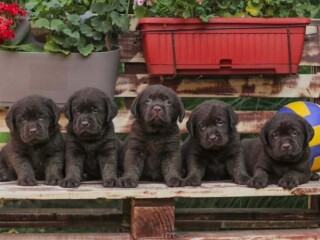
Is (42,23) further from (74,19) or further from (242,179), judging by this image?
A: (242,179)

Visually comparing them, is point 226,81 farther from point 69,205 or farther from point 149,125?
point 69,205

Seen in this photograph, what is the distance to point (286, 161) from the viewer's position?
194 inches

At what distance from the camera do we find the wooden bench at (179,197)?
4.46 meters

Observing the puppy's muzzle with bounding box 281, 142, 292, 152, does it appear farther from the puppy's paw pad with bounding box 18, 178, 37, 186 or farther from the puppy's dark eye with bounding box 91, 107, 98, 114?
the puppy's paw pad with bounding box 18, 178, 37, 186

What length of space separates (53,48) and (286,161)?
1892 mm

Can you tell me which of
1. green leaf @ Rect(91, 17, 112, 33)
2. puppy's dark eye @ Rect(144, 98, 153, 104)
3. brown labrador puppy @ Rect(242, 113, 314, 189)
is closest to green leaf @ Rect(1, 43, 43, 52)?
green leaf @ Rect(91, 17, 112, 33)

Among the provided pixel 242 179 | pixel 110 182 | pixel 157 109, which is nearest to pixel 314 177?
pixel 242 179

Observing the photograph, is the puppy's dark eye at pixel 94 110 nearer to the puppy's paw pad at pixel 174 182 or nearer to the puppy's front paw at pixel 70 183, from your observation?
the puppy's front paw at pixel 70 183

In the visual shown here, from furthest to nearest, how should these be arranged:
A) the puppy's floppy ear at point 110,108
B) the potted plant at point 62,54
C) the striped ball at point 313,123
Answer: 1. the potted plant at point 62,54
2. the striped ball at point 313,123
3. the puppy's floppy ear at point 110,108

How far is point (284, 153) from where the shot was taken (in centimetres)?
476

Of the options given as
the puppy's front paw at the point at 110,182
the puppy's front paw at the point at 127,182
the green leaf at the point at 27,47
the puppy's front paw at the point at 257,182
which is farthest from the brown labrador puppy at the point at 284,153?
the green leaf at the point at 27,47

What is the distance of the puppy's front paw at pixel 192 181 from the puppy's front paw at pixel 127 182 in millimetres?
314

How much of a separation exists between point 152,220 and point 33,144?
40.5 inches

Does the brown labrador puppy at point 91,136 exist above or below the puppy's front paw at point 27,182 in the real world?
above
